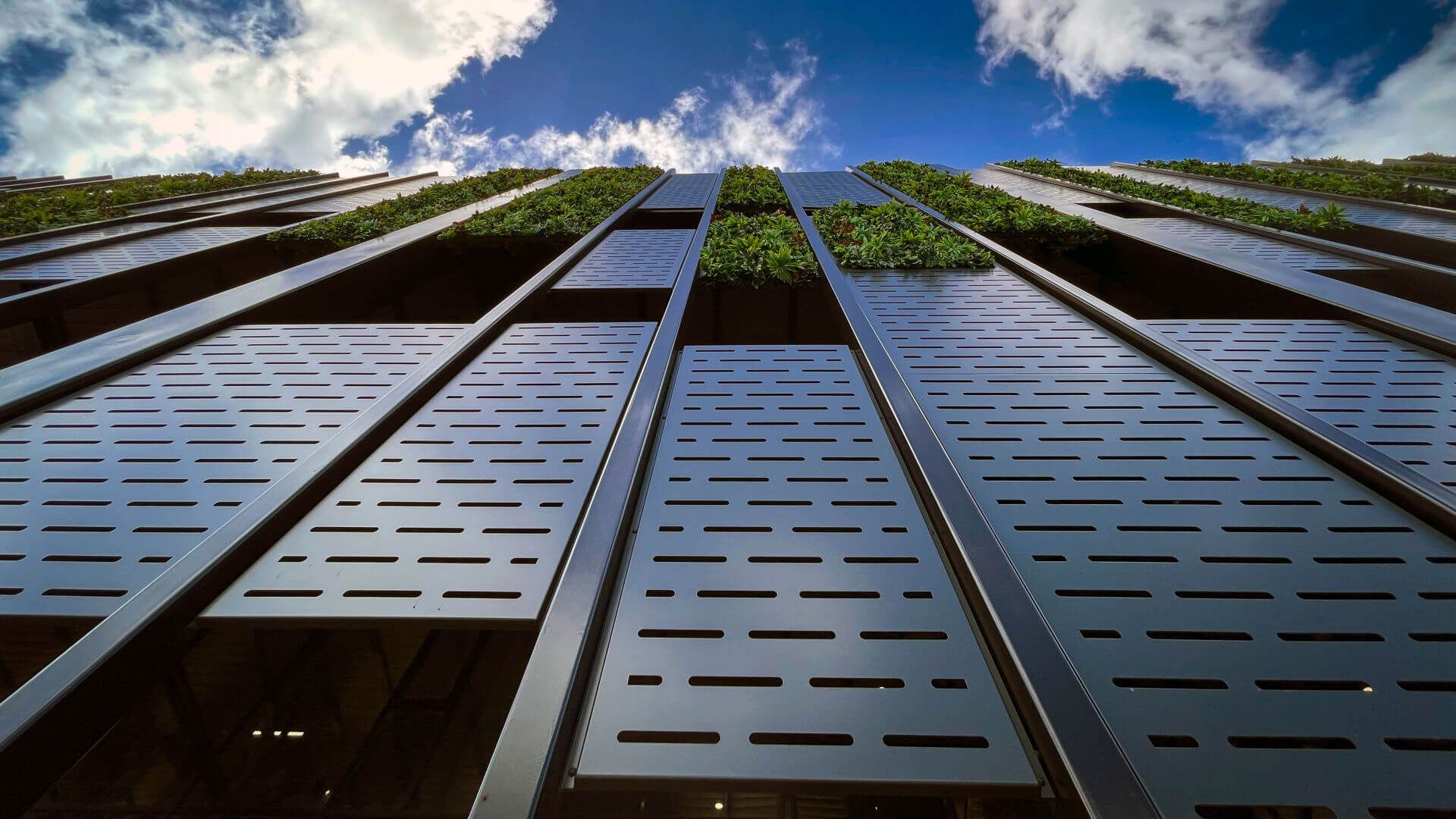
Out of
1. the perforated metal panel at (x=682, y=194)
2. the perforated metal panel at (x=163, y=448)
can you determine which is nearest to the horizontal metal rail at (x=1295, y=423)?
the perforated metal panel at (x=163, y=448)

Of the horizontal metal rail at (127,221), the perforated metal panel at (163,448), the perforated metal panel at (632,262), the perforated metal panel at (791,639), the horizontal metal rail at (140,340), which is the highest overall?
the horizontal metal rail at (127,221)

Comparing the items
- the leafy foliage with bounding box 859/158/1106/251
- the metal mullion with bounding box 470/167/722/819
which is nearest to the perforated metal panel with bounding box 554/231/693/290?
the metal mullion with bounding box 470/167/722/819

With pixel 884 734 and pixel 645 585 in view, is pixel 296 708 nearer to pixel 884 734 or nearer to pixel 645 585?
pixel 645 585

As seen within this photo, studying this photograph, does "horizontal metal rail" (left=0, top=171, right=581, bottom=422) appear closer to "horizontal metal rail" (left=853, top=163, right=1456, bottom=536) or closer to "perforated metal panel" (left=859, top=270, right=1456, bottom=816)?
"perforated metal panel" (left=859, top=270, right=1456, bottom=816)

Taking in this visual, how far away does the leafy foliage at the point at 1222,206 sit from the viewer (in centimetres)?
736

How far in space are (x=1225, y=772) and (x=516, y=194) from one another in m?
12.9

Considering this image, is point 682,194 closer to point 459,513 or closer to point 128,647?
point 459,513

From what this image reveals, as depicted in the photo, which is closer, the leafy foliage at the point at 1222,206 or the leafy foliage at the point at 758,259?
the leafy foliage at the point at 758,259

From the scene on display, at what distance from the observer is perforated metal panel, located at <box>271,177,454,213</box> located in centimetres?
1042

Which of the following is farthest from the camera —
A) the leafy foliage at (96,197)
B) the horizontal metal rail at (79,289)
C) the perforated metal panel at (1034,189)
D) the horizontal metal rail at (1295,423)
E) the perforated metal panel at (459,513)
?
the perforated metal panel at (1034,189)

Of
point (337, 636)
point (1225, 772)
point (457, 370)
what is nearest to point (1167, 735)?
point (1225, 772)

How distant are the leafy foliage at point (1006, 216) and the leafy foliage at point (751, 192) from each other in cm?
252

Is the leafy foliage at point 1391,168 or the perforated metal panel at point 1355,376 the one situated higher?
the leafy foliage at point 1391,168

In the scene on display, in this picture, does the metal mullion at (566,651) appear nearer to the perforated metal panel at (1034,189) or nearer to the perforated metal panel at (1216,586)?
the perforated metal panel at (1216,586)
